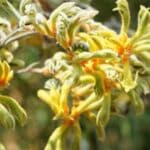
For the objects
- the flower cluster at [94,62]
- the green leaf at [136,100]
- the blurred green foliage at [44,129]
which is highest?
the flower cluster at [94,62]

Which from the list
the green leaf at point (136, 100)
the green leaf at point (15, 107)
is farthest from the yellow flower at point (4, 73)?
the green leaf at point (136, 100)

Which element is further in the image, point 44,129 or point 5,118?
point 44,129

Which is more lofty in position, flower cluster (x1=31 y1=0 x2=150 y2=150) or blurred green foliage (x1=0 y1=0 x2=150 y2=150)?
flower cluster (x1=31 y1=0 x2=150 y2=150)

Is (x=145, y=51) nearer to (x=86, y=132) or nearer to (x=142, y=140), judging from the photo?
(x=86, y=132)

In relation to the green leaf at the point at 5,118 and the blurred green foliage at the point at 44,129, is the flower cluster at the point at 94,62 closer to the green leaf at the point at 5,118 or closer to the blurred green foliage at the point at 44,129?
the green leaf at the point at 5,118

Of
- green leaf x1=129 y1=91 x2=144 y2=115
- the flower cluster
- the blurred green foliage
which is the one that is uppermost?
the flower cluster

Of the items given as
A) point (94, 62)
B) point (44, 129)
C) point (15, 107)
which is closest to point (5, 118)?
point (15, 107)

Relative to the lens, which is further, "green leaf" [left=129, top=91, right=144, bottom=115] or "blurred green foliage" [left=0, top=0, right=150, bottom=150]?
"blurred green foliage" [left=0, top=0, right=150, bottom=150]

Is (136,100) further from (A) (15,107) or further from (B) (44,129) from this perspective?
(B) (44,129)

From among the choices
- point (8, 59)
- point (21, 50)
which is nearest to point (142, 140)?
point (21, 50)

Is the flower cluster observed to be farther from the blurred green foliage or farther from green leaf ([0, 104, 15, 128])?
the blurred green foliage

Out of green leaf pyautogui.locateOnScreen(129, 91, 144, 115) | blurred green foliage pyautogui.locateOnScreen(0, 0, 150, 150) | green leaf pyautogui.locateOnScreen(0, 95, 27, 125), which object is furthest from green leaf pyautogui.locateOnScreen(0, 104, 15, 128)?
blurred green foliage pyautogui.locateOnScreen(0, 0, 150, 150)
